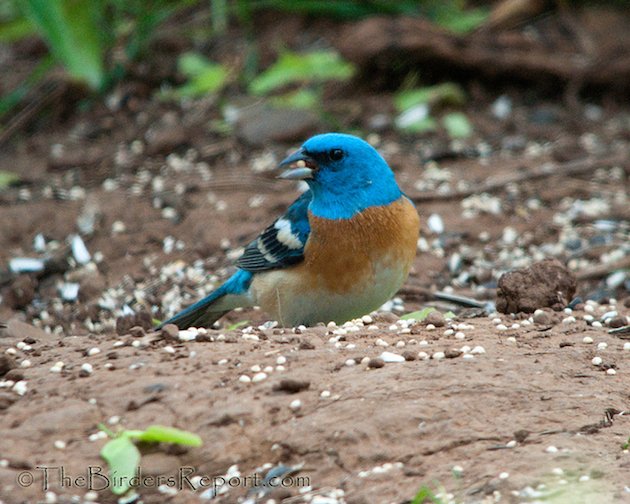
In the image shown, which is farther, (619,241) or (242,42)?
(242,42)

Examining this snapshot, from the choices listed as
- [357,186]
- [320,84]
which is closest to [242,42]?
[320,84]

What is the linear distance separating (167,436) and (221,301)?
1844 millimetres

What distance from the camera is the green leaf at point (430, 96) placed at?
284 inches

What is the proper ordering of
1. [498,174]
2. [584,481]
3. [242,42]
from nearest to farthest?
1. [584,481]
2. [498,174]
3. [242,42]

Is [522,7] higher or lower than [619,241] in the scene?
higher

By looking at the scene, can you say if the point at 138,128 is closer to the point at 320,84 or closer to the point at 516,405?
the point at 320,84

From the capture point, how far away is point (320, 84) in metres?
7.38

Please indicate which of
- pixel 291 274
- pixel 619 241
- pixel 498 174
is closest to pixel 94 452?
pixel 291 274

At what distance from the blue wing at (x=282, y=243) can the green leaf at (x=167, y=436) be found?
1.49 meters

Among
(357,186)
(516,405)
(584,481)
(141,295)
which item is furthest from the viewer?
(141,295)

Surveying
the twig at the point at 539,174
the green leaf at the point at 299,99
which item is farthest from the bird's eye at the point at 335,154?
the green leaf at the point at 299,99

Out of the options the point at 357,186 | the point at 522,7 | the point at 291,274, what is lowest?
the point at 291,274

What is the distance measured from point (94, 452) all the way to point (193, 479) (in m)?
0.26

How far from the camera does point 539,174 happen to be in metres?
6.39
